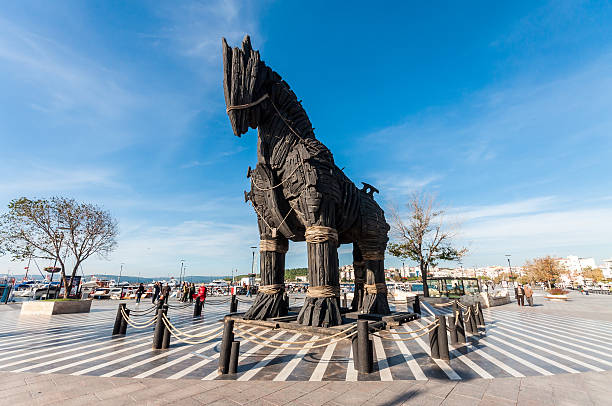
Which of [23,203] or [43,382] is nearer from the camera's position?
[43,382]

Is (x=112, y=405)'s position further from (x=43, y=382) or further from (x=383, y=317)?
(x=383, y=317)

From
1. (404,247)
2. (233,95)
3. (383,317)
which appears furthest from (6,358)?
(404,247)

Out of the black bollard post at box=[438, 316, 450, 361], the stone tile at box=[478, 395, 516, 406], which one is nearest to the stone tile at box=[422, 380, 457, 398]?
the stone tile at box=[478, 395, 516, 406]

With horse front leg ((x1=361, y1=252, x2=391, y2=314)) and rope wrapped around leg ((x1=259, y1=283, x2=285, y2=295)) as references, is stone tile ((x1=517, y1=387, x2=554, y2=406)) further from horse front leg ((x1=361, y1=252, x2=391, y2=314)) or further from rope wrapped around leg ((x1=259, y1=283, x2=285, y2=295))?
rope wrapped around leg ((x1=259, y1=283, x2=285, y2=295))

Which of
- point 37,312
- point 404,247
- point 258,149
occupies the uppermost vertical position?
point 258,149

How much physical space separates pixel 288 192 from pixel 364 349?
4.36 metres

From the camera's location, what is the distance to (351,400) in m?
3.31

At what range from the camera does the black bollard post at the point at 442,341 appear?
499cm

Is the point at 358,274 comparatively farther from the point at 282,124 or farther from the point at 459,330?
the point at 282,124

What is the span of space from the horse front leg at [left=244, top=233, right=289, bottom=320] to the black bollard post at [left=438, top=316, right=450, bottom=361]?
14.0 ft

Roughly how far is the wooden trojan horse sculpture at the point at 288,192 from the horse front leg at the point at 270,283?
28 mm

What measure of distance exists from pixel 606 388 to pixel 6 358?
395 inches

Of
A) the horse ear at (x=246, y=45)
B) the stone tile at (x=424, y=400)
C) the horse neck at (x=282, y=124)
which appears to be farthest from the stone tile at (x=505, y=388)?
the horse ear at (x=246, y=45)

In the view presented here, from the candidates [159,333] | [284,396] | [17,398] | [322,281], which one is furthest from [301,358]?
[17,398]
